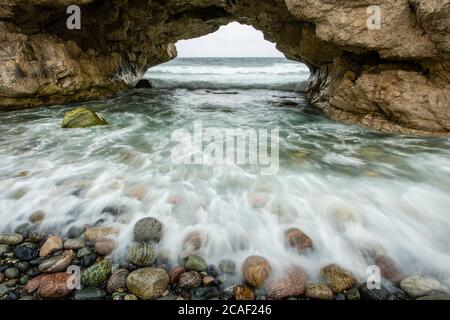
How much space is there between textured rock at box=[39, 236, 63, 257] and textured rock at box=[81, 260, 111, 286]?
0.44m

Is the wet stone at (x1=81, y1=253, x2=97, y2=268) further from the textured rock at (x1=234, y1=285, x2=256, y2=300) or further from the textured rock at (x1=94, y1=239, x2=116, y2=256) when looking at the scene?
the textured rock at (x1=234, y1=285, x2=256, y2=300)

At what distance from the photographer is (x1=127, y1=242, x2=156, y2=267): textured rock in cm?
243

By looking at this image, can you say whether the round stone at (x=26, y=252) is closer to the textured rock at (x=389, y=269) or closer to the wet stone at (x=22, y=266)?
the wet stone at (x=22, y=266)

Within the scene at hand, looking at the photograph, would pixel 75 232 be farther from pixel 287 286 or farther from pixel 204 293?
pixel 287 286

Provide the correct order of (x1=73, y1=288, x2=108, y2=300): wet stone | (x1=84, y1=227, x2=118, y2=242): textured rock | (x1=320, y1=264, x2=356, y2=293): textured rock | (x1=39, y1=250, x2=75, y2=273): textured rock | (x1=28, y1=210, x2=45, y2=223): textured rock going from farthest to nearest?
1. (x1=28, y1=210, x2=45, y2=223): textured rock
2. (x1=84, y1=227, x2=118, y2=242): textured rock
3. (x1=39, y1=250, x2=75, y2=273): textured rock
4. (x1=320, y1=264, x2=356, y2=293): textured rock
5. (x1=73, y1=288, x2=108, y2=300): wet stone

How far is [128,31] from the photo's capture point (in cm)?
1022

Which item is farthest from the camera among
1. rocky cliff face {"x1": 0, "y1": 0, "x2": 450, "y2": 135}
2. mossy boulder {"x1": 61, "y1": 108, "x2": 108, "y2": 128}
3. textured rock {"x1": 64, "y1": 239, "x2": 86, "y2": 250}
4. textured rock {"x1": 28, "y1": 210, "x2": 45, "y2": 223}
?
mossy boulder {"x1": 61, "y1": 108, "x2": 108, "y2": 128}

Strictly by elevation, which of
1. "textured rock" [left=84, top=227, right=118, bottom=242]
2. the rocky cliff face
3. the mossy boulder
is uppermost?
the rocky cliff face

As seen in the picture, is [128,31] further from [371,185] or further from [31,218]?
[371,185]

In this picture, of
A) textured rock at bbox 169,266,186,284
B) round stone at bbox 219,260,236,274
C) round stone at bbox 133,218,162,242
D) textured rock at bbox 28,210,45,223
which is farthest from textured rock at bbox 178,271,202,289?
textured rock at bbox 28,210,45,223

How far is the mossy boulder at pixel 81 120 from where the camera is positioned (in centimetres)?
615

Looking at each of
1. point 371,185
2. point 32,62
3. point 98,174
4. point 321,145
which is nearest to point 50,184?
point 98,174
